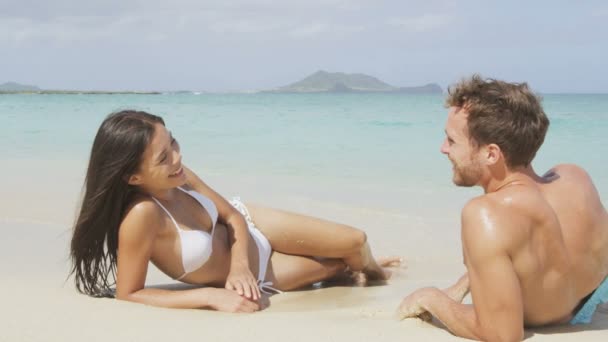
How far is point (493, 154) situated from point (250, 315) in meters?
1.48

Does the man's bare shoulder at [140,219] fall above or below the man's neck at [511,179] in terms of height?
below

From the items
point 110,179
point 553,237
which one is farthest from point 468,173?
point 110,179

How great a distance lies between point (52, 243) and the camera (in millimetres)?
5840

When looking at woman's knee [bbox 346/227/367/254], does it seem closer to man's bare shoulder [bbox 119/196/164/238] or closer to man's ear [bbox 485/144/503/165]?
man's bare shoulder [bbox 119/196/164/238]

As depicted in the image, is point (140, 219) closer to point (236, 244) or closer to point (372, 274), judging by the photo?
point (236, 244)

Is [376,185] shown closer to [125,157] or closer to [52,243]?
[52,243]

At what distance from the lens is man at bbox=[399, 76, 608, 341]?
296 cm

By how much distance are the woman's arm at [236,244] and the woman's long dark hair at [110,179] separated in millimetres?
529

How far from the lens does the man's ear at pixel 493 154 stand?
3139 millimetres

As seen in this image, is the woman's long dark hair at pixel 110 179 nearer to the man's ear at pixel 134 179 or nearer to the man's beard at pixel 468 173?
the man's ear at pixel 134 179

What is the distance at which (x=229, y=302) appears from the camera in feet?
12.4

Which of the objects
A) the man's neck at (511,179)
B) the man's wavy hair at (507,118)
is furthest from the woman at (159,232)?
the man's wavy hair at (507,118)

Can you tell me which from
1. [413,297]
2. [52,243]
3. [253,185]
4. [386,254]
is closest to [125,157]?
[413,297]

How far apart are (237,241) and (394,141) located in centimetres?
1305
